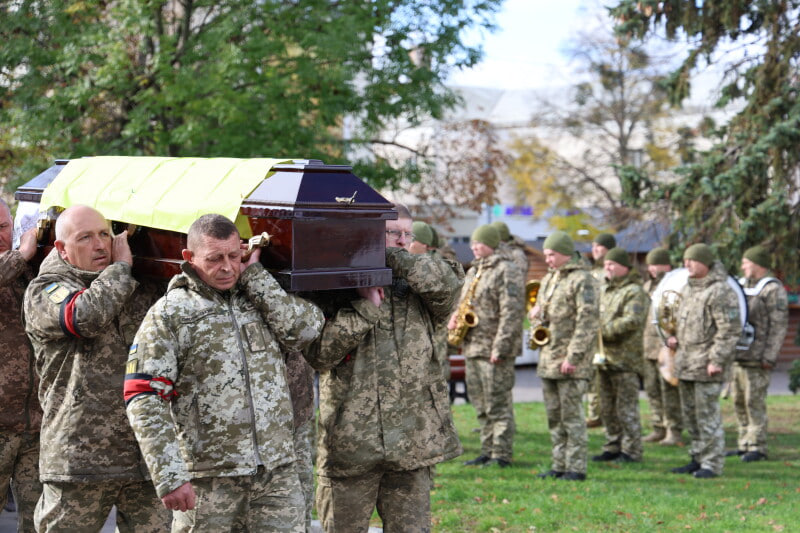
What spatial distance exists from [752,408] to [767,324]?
899 millimetres

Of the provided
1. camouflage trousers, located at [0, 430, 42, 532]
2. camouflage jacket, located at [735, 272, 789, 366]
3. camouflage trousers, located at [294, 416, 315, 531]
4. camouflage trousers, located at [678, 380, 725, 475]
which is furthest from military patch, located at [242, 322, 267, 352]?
camouflage jacket, located at [735, 272, 789, 366]

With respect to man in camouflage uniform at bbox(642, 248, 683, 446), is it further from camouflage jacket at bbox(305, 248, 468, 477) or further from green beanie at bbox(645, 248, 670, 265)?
camouflage jacket at bbox(305, 248, 468, 477)

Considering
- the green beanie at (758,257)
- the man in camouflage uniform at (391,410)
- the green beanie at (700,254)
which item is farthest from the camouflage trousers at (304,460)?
the green beanie at (758,257)

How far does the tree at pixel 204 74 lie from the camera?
11.8 meters

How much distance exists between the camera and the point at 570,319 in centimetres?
931

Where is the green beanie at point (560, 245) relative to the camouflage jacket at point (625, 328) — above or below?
above

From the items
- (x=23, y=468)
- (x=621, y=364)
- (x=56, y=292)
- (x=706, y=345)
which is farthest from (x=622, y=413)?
(x=56, y=292)

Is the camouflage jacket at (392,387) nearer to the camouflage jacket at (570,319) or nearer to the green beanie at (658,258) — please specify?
the camouflage jacket at (570,319)

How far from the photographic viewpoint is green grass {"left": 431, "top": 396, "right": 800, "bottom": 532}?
7.59 metres

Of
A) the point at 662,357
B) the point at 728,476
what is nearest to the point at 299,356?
the point at 728,476

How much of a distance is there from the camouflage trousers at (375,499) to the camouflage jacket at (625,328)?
5493 mm

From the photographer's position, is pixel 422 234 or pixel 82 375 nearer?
pixel 82 375

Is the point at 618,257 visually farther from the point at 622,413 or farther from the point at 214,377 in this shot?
the point at 214,377

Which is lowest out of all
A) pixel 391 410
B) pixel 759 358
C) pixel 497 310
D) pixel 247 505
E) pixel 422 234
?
pixel 247 505
